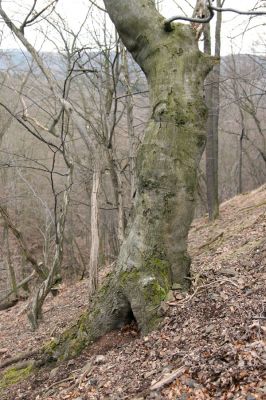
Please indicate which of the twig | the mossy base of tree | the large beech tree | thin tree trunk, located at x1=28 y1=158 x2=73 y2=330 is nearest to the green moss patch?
the mossy base of tree

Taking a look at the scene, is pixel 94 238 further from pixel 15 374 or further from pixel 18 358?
pixel 15 374

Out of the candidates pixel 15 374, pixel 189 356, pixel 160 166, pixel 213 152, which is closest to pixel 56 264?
pixel 15 374

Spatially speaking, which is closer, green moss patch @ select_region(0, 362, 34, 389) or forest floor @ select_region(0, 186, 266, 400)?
forest floor @ select_region(0, 186, 266, 400)

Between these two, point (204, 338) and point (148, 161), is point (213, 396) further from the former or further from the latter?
point (148, 161)

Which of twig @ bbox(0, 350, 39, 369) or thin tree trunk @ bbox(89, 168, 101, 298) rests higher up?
thin tree trunk @ bbox(89, 168, 101, 298)

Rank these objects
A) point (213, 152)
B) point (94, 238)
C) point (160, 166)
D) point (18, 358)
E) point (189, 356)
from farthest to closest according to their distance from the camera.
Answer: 1. point (213, 152)
2. point (94, 238)
3. point (18, 358)
4. point (160, 166)
5. point (189, 356)

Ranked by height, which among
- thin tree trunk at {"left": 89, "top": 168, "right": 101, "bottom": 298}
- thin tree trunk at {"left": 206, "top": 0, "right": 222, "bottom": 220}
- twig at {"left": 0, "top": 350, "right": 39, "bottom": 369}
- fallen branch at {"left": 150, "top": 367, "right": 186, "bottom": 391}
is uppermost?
thin tree trunk at {"left": 206, "top": 0, "right": 222, "bottom": 220}

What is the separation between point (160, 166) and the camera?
3.57 m

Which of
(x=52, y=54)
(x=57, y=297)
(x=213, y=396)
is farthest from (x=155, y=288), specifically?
(x=52, y=54)

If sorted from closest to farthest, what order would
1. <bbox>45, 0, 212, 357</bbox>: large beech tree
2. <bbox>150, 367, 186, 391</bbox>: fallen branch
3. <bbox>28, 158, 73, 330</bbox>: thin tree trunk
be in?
<bbox>150, 367, 186, 391</bbox>: fallen branch, <bbox>45, 0, 212, 357</bbox>: large beech tree, <bbox>28, 158, 73, 330</bbox>: thin tree trunk

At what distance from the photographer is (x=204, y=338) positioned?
9.84 ft

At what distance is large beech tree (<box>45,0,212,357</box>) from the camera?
359 centimetres

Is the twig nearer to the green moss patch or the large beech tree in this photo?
the green moss patch

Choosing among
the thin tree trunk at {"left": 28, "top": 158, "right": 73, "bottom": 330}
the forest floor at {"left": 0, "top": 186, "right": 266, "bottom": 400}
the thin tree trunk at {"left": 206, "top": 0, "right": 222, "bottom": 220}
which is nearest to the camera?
the forest floor at {"left": 0, "top": 186, "right": 266, "bottom": 400}
